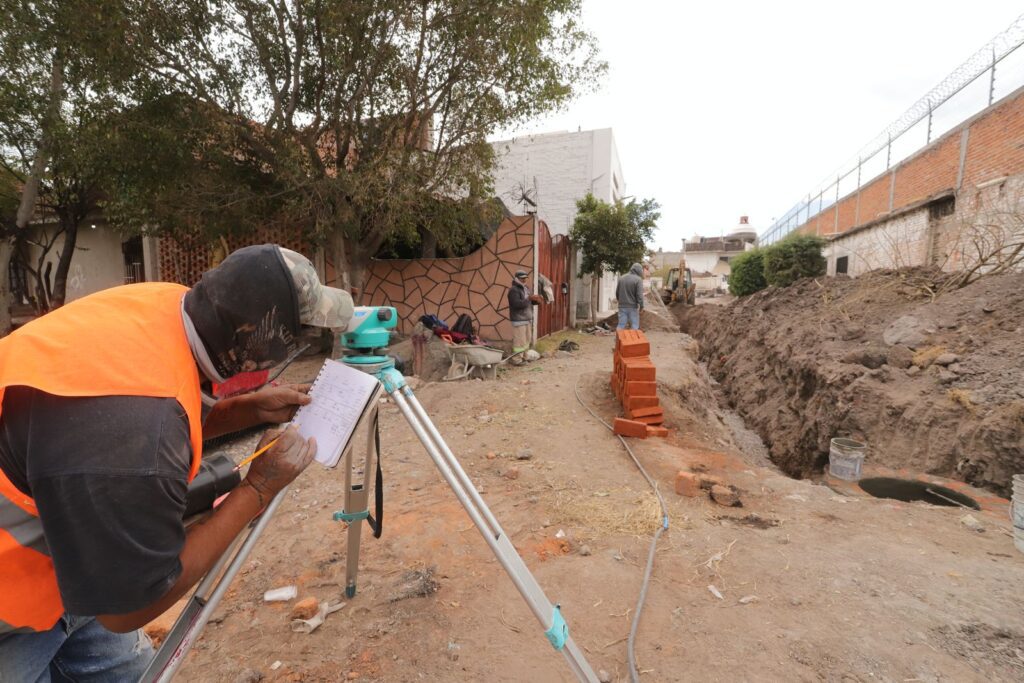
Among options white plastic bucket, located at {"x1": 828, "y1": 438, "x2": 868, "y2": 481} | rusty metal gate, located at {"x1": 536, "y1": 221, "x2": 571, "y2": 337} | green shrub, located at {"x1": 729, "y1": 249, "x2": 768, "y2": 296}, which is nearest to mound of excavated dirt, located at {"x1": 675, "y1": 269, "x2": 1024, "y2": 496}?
white plastic bucket, located at {"x1": 828, "y1": 438, "x2": 868, "y2": 481}

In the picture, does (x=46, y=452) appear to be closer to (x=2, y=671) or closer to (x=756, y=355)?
(x=2, y=671)

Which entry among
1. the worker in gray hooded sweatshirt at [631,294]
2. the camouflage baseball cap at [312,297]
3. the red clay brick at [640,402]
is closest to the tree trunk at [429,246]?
the worker in gray hooded sweatshirt at [631,294]

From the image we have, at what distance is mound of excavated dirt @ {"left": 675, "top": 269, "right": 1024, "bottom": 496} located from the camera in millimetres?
4488

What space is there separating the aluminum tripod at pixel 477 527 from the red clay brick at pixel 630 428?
349cm

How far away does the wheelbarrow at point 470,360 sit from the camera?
7527 millimetres

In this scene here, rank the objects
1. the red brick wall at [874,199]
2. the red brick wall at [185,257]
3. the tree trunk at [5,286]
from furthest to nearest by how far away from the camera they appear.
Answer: the red brick wall at [874,199], the red brick wall at [185,257], the tree trunk at [5,286]

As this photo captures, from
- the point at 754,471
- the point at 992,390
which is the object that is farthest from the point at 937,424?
the point at 754,471

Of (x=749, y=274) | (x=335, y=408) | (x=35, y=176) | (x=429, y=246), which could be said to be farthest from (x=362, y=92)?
(x=749, y=274)

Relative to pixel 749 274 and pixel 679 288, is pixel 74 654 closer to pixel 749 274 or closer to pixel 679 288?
pixel 749 274

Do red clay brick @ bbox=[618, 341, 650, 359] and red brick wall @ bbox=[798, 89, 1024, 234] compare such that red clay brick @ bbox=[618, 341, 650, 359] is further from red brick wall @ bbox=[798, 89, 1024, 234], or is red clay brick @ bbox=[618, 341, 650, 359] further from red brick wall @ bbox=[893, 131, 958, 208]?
red brick wall @ bbox=[893, 131, 958, 208]

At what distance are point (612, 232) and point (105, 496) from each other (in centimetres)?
1396

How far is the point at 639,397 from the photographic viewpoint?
17.4 ft

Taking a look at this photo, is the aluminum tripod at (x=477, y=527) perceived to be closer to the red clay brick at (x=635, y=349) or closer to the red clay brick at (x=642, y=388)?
the red clay brick at (x=642, y=388)

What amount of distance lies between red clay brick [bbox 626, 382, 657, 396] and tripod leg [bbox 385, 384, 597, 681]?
12.8 ft
